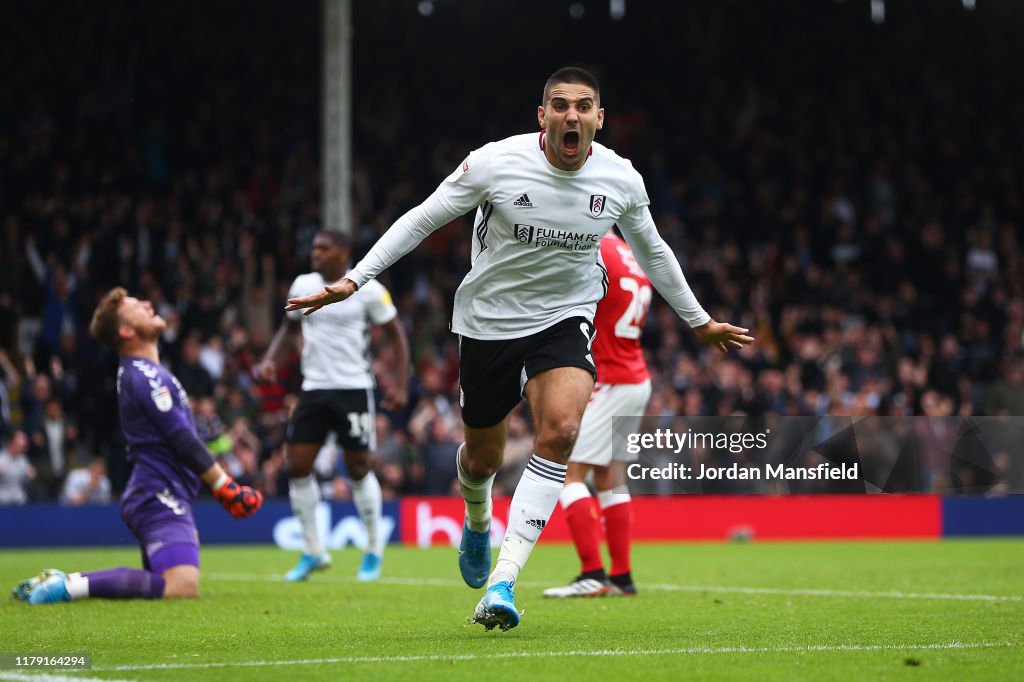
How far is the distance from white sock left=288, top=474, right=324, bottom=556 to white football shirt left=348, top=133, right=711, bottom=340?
465 centimetres

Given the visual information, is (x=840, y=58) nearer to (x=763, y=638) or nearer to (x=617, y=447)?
(x=617, y=447)

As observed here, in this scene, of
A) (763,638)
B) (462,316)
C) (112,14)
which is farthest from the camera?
(112,14)

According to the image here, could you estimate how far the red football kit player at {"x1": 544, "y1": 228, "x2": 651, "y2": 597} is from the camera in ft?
30.1

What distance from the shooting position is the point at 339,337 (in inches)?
446

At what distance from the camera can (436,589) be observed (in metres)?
9.76

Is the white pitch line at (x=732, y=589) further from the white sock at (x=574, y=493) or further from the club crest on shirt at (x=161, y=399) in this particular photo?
the club crest on shirt at (x=161, y=399)

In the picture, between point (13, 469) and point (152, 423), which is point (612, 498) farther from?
point (13, 469)

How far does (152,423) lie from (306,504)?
2.88 meters

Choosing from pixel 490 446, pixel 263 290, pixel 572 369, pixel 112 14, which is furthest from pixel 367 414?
pixel 112 14

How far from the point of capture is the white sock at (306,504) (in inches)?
445

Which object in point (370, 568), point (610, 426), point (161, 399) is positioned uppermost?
point (161, 399)

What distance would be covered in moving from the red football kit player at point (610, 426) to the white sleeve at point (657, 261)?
1974 millimetres

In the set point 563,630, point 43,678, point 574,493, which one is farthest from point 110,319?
point 43,678

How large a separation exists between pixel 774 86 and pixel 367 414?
18.8m
